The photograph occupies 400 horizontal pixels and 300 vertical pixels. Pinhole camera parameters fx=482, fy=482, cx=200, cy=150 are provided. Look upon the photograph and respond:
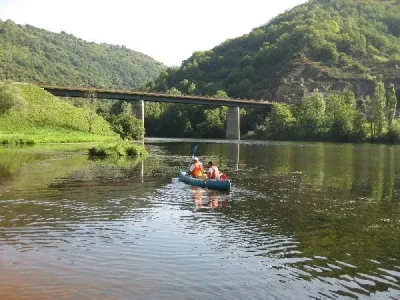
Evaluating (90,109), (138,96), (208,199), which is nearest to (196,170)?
(208,199)

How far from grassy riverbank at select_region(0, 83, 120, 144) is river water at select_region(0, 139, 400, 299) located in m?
54.6

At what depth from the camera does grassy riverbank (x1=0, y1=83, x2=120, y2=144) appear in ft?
285

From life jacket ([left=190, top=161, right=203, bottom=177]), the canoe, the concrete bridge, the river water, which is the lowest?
the river water

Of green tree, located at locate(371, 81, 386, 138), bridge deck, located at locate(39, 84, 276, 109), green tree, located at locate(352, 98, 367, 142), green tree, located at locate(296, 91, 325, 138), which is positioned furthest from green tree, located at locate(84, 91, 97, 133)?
green tree, located at locate(371, 81, 386, 138)

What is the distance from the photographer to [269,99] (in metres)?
199

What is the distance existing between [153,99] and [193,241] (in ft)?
432

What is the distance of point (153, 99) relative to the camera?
14762 cm

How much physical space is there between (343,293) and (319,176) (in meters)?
30.2

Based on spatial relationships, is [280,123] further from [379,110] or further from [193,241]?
[193,241]

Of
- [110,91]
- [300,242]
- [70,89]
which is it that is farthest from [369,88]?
[300,242]

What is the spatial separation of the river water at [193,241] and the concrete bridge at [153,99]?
3570 inches

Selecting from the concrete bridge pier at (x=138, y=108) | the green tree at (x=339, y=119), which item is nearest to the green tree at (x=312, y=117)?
the green tree at (x=339, y=119)

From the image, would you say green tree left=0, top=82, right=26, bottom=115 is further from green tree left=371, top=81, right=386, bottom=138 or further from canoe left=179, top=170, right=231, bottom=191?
green tree left=371, top=81, right=386, bottom=138

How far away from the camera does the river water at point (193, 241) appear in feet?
43.2
